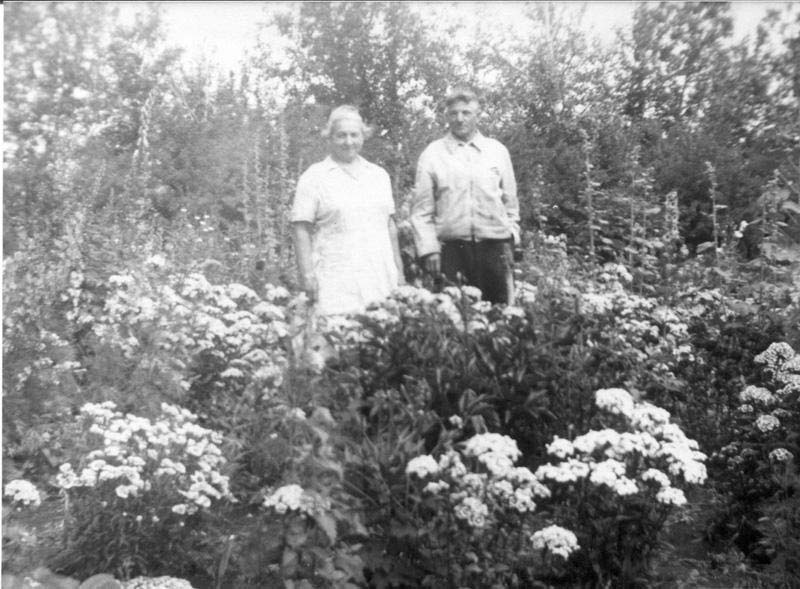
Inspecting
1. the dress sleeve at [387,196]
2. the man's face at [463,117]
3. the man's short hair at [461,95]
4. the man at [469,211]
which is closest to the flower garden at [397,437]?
the man at [469,211]

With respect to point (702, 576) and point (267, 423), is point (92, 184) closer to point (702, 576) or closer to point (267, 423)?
point (267, 423)

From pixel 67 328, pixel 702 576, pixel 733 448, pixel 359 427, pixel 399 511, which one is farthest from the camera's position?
pixel 67 328

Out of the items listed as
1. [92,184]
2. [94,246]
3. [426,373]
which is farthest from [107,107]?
[426,373]

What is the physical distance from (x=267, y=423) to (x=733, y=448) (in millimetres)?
2043

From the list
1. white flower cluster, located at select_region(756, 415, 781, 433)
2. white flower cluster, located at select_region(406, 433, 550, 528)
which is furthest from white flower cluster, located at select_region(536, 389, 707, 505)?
white flower cluster, located at select_region(756, 415, 781, 433)

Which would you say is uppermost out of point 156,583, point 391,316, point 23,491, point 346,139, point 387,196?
point 346,139

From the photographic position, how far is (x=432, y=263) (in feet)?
13.0

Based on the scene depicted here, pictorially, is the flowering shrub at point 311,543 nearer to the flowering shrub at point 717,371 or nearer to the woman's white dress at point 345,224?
the woman's white dress at point 345,224

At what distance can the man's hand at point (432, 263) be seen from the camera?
155 inches

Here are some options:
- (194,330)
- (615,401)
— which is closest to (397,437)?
(615,401)

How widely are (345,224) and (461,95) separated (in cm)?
86

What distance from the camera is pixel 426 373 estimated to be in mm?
3121

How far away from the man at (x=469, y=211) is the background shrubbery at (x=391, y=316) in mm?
97

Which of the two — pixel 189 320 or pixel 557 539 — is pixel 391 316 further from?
pixel 557 539
